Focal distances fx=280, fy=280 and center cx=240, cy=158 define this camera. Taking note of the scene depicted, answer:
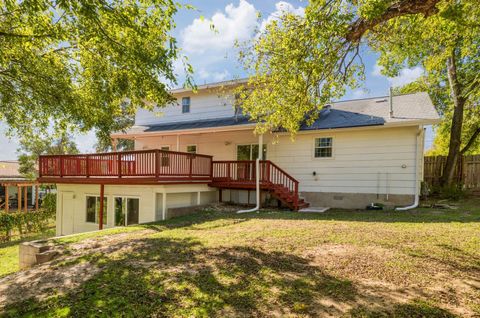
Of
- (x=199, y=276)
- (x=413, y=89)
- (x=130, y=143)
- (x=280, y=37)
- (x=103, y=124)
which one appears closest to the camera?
(x=199, y=276)

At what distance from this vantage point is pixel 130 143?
110ft

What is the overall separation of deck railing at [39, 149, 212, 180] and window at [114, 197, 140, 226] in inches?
42.4

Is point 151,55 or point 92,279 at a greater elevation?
point 151,55

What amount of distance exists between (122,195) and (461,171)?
53.6 feet

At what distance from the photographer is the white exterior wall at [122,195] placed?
Result: 10.7m

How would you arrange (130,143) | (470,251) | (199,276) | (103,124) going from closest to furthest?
(199,276), (470,251), (103,124), (130,143)

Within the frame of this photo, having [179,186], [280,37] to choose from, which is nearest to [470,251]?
[280,37]

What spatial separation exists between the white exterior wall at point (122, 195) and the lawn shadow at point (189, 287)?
5.09 metres

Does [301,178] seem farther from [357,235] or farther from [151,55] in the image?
[151,55]

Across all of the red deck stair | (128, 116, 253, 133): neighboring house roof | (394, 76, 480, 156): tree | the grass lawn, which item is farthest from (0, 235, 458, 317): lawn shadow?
(394, 76, 480, 156): tree

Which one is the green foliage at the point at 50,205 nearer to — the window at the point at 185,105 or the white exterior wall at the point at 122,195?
the white exterior wall at the point at 122,195

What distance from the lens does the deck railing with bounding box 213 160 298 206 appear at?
39.7ft

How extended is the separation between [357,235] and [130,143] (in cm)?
3153

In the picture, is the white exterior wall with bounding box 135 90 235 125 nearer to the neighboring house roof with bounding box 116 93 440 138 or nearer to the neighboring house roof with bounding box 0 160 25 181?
the neighboring house roof with bounding box 116 93 440 138
